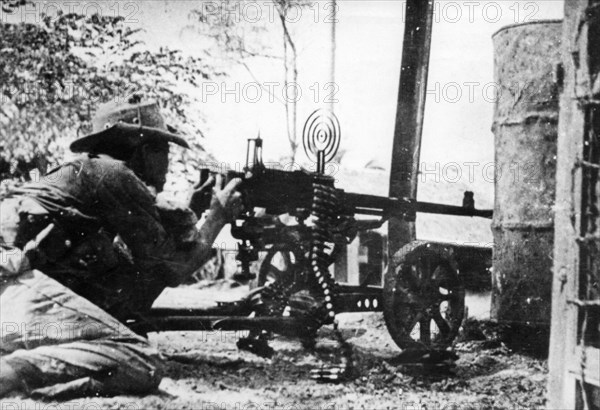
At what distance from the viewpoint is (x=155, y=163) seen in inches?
191

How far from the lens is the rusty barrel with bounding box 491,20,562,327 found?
6.17 meters

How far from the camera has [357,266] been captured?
55.3ft

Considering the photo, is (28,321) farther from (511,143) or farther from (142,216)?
(511,143)

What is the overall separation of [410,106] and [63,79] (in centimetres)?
506

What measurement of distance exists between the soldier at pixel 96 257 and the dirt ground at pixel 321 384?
204 millimetres

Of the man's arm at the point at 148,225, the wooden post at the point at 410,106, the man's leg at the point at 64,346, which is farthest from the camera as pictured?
the wooden post at the point at 410,106

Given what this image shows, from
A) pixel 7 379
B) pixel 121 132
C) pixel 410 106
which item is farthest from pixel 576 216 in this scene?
pixel 410 106

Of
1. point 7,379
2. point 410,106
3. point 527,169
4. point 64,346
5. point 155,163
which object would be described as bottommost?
point 7,379

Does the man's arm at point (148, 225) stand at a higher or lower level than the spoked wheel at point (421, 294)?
higher

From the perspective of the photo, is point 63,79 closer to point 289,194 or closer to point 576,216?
point 289,194

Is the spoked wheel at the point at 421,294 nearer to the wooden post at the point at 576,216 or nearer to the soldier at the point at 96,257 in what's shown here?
the soldier at the point at 96,257

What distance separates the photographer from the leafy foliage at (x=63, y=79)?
836 centimetres

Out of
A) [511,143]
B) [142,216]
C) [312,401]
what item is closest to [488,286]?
[511,143]

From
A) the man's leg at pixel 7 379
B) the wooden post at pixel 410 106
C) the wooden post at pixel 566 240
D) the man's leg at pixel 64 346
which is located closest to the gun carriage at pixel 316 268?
the man's leg at pixel 64 346
